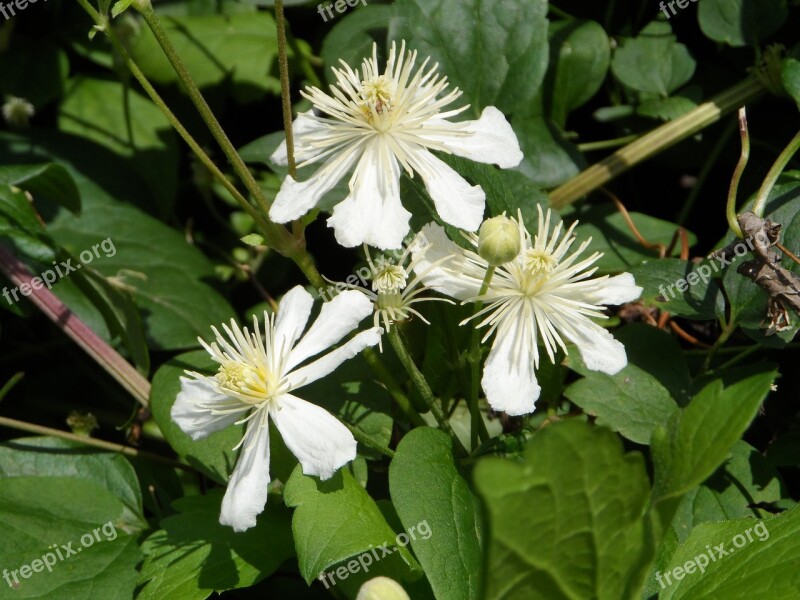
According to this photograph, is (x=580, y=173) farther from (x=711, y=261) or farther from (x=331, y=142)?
(x=331, y=142)

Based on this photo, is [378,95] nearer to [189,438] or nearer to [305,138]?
[305,138]

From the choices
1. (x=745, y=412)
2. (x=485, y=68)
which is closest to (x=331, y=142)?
(x=485, y=68)


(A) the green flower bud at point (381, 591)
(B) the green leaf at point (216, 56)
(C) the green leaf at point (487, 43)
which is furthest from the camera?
(B) the green leaf at point (216, 56)

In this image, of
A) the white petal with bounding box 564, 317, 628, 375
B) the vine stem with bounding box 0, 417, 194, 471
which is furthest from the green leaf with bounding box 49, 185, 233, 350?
the white petal with bounding box 564, 317, 628, 375

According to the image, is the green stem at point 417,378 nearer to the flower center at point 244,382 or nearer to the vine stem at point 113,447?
the flower center at point 244,382

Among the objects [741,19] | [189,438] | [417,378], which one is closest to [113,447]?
[189,438]

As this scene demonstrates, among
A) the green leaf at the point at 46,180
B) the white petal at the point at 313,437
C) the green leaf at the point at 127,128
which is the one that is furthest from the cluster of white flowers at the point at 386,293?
the green leaf at the point at 127,128

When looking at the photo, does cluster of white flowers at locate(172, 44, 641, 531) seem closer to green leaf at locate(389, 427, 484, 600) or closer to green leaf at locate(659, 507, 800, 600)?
green leaf at locate(389, 427, 484, 600)
